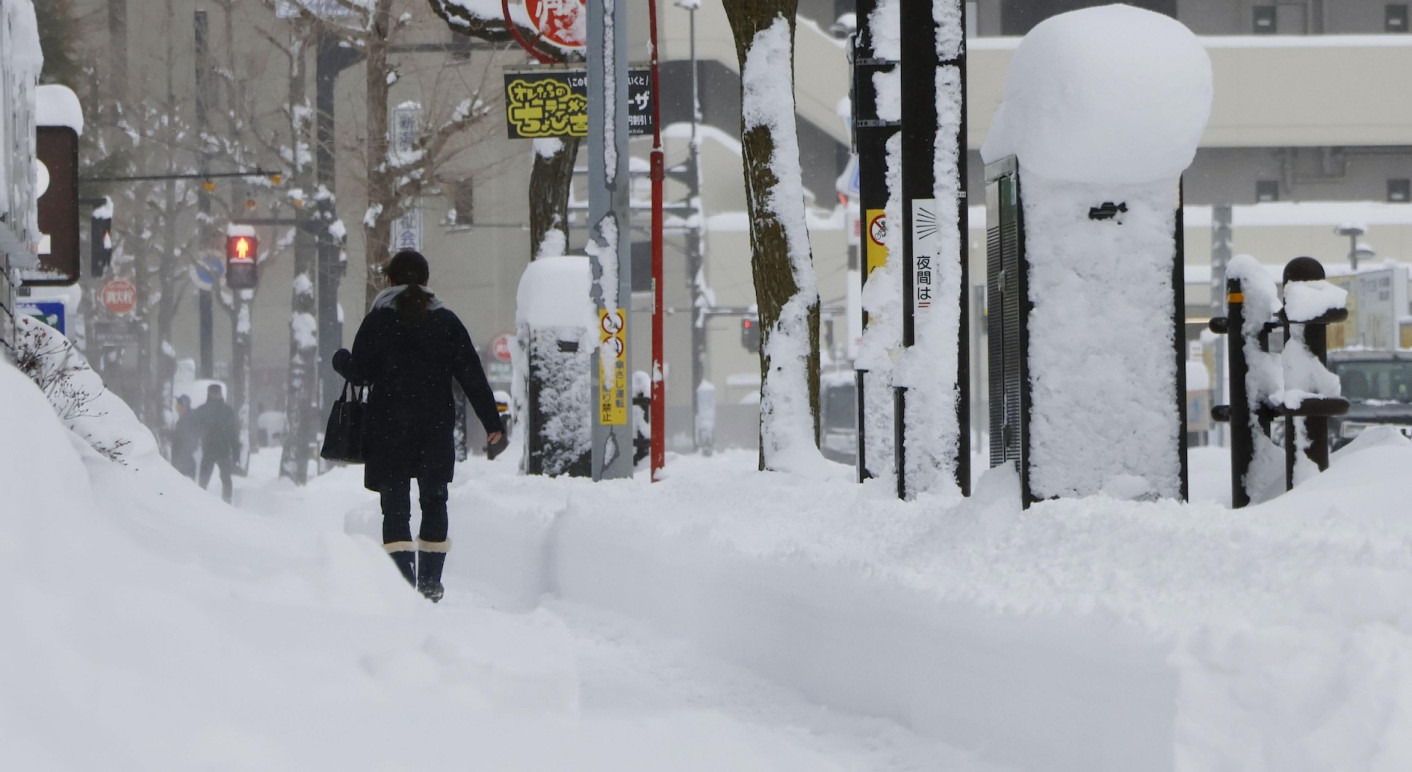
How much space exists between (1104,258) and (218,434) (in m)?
20.9

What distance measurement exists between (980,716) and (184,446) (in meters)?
24.5

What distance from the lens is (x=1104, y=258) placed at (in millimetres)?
7270

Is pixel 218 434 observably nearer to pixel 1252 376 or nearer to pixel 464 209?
pixel 1252 376

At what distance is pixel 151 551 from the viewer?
18.5 feet

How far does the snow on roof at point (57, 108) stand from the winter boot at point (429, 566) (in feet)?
27.6

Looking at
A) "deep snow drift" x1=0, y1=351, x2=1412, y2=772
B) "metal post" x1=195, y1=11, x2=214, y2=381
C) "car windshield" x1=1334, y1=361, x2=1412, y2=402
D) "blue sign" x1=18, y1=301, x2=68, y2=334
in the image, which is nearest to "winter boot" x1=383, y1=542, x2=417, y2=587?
"deep snow drift" x1=0, y1=351, x2=1412, y2=772

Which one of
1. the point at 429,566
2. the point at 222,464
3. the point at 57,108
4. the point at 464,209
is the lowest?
the point at 222,464

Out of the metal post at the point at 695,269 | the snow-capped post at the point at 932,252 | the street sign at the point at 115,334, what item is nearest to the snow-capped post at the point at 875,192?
the snow-capped post at the point at 932,252

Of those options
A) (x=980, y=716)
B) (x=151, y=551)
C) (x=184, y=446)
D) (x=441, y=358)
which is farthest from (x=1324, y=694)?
(x=184, y=446)

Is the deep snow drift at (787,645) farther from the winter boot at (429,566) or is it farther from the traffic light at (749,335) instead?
the traffic light at (749,335)

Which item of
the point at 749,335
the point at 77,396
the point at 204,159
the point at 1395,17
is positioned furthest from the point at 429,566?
the point at 1395,17

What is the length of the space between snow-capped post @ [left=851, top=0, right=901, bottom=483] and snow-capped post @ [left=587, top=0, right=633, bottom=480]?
363 centimetres

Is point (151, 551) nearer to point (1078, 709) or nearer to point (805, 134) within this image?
point (1078, 709)

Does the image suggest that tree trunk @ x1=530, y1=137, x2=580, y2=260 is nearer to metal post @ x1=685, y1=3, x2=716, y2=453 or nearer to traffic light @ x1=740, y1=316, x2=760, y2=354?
traffic light @ x1=740, y1=316, x2=760, y2=354
